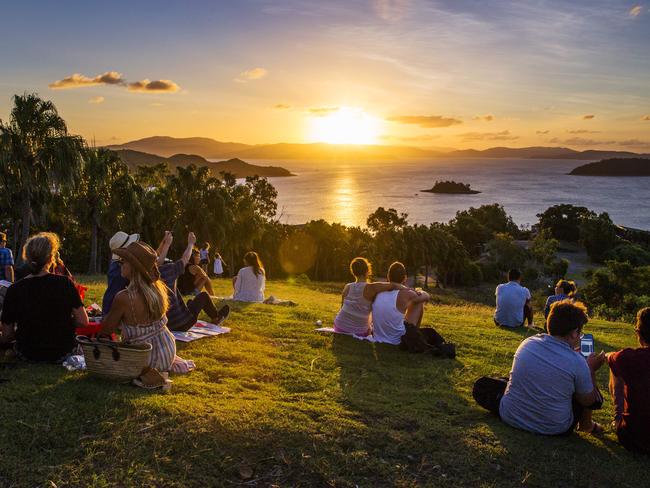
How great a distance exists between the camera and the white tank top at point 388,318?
28.5 feet

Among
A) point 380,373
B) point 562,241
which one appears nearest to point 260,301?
point 380,373

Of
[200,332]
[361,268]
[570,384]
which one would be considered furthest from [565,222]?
[570,384]

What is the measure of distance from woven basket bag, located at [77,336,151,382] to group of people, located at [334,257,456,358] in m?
4.09

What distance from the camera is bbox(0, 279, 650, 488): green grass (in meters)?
4.52

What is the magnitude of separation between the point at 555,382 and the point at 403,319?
3.66 m

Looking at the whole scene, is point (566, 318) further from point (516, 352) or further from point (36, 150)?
point (36, 150)

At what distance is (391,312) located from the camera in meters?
8.76

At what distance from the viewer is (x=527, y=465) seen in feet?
16.6

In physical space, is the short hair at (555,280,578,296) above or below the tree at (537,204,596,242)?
above

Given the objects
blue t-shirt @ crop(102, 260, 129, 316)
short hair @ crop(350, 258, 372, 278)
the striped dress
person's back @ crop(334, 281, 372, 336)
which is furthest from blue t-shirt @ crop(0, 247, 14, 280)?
short hair @ crop(350, 258, 372, 278)

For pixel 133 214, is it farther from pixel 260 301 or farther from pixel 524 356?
pixel 524 356

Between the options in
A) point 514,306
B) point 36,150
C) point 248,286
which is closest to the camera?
point 514,306

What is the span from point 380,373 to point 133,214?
3424 centimetres

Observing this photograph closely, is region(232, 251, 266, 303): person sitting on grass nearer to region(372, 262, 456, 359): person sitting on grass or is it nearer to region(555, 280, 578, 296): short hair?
region(372, 262, 456, 359): person sitting on grass
